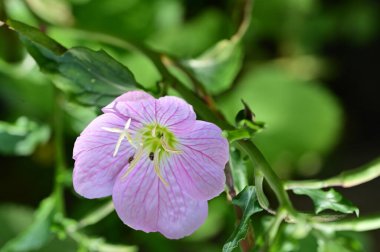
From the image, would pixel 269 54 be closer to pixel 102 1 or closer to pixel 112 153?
pixel 102 1

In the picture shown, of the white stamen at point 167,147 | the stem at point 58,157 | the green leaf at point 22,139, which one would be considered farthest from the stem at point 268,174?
the green leaf at point 22,139

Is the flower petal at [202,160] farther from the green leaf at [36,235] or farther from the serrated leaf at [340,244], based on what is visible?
the green leaf at [36,235]

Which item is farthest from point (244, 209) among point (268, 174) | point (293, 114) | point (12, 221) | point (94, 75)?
point (293, 114)

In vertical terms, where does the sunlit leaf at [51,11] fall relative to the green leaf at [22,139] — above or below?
above

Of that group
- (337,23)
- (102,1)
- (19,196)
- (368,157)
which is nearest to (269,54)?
(337,23)

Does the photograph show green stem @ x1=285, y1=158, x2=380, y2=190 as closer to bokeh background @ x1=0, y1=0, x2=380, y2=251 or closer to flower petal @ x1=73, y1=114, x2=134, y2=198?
flower petal @ x1=73, y1=114, x2=134, y2=198

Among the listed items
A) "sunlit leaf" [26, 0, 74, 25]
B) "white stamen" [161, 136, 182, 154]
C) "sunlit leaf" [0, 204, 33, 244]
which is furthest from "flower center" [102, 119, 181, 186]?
"sunlit leaf" [0, 204, 33, 244]
